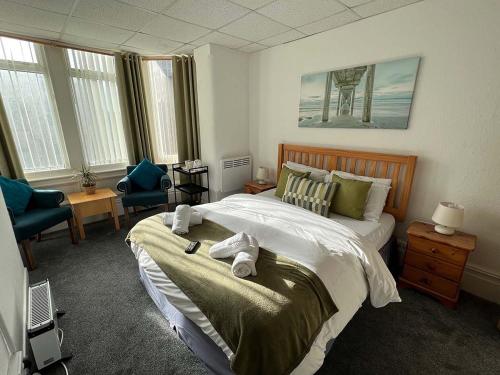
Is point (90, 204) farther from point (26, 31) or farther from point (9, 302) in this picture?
point (26, 31)

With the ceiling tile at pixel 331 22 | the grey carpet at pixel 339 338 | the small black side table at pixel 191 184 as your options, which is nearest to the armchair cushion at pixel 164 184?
the small black side table at pixel 191 184

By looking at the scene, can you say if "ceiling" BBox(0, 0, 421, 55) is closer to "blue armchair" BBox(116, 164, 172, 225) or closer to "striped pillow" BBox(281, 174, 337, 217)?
"striped pillow" BBox(281, 174, 337, 217)

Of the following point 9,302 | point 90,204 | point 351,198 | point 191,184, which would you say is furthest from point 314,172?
point 90,204

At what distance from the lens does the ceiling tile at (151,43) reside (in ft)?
9.60

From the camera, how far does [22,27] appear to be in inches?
101

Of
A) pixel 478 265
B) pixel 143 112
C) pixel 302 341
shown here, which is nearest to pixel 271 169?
pixel 143 112

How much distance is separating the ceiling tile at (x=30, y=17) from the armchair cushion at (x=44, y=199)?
5.98ft

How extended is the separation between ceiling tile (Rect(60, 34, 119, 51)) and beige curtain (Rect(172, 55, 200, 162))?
87 cm

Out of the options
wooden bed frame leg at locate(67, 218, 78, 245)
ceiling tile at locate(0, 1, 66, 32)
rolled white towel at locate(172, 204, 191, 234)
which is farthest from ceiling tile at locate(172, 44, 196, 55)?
wooden bed frame leg at locate(67, 218, 78, 245)

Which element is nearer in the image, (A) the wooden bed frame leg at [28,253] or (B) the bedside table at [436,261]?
(B) the bedside table at [436,261]

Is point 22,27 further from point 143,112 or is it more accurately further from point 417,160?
point 417,160

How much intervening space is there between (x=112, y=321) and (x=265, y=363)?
141 cm

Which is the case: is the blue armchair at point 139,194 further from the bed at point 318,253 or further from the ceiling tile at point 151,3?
the ceiling tile at point 151,3

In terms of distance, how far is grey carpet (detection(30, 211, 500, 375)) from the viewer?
4.93ft
